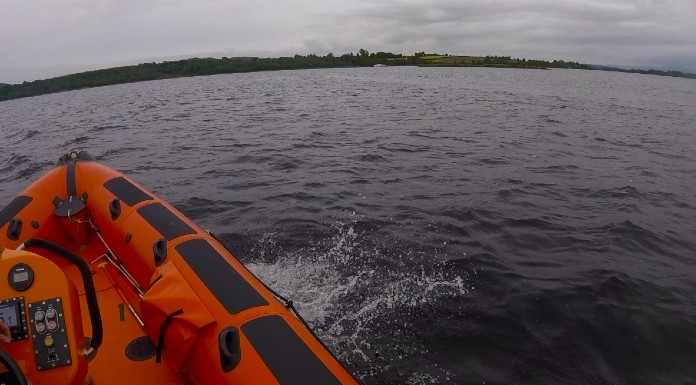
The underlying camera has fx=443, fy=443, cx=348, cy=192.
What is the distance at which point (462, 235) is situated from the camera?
23.3ft

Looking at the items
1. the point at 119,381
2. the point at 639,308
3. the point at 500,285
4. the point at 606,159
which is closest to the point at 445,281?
the point at 500,285

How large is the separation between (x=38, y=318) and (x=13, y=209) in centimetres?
370

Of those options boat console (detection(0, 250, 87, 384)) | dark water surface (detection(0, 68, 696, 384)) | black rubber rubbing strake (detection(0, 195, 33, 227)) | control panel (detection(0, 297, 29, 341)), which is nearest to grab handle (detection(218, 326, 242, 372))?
boat console (detection(0, 250, 87, 384))

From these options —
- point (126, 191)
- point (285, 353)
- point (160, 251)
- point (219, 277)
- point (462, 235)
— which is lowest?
point (462, 235)

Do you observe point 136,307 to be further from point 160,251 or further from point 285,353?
point 285,353

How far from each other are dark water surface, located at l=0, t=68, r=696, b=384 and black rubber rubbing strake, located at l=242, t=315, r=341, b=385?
1.33 m

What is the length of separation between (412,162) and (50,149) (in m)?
13.3

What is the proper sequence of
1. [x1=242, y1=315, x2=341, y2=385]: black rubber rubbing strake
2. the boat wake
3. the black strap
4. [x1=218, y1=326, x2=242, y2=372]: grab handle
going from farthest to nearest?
the boat wake
the black strap
[x1=218, y1=326, x2=242, y2=372]: grab handle
[x1=242, y1=315, x2=341, y2=385]: black rubber rubbing strake

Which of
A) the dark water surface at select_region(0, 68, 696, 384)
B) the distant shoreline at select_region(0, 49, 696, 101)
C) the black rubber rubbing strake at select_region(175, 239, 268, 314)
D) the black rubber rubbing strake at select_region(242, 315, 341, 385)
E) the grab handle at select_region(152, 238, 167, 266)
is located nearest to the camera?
the black rubber rubbing strake at select_region(242, 315, 341, 385)

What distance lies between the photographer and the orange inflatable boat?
2.65 m

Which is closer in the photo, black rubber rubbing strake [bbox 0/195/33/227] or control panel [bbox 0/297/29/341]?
control panel [bbox 0/297/29/341]

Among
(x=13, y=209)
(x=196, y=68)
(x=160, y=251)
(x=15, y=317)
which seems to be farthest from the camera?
(x=196, y=68)

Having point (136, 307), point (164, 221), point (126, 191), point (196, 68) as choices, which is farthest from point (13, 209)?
point (196, 68)

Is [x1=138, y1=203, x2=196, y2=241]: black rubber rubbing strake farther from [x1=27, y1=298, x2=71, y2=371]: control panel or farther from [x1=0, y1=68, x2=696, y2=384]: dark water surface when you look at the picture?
[x1=27, y1=298, x2=71, y2=371]: control panel
